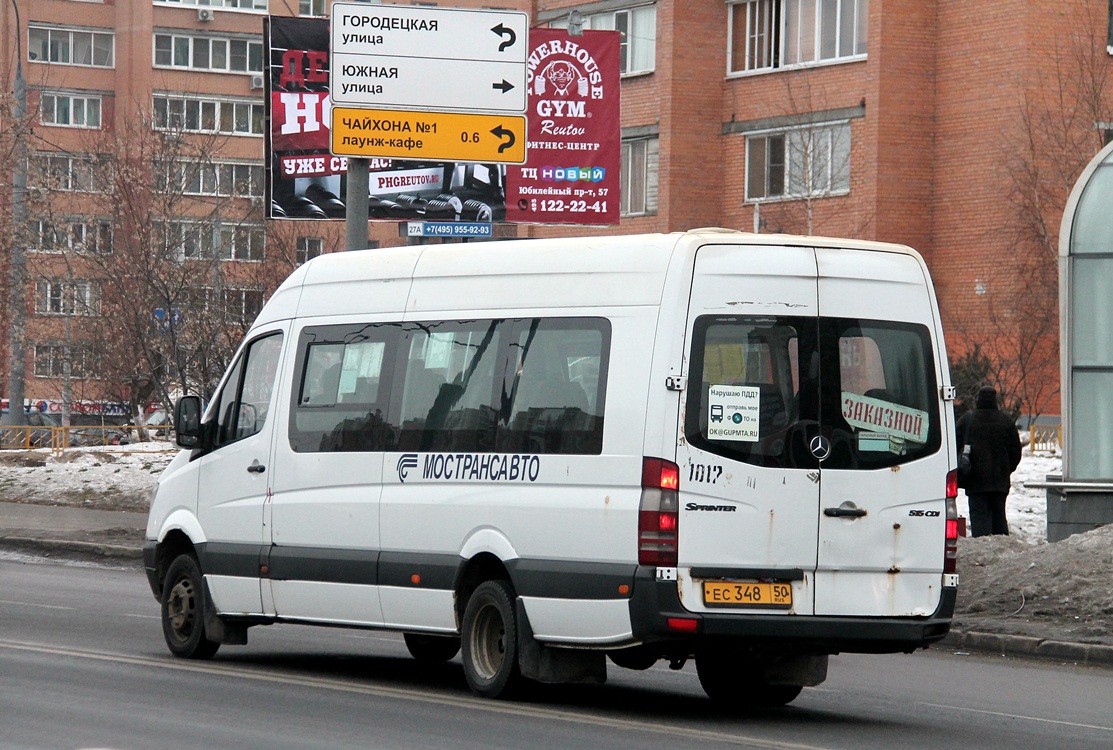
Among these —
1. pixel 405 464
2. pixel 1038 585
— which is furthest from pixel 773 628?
pixel 1038 585

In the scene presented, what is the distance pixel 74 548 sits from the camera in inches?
909

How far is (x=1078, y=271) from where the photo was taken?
21.2m

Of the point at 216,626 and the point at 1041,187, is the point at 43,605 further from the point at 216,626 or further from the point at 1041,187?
the point at 1041,187

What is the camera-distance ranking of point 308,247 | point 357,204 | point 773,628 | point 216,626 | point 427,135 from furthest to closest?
1. point 308,247
2. point 427,135
3. point 357,204
4. point 216,626
5. point 773,628

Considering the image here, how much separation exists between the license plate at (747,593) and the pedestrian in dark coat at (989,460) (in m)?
9.58

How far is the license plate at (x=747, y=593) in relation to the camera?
9.56m

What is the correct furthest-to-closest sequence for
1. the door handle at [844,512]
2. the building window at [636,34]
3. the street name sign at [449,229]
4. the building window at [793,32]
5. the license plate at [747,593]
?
the building window at [636,34] → the building window at [793,32] → the street name sign at [449,229] → the door handle at [844,512] → the license plate at [747,593]

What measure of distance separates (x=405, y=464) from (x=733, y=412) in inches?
84.5

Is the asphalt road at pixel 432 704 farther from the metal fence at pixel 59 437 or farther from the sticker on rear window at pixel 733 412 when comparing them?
the metal fence at pixel 59 437

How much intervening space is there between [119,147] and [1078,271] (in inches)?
718

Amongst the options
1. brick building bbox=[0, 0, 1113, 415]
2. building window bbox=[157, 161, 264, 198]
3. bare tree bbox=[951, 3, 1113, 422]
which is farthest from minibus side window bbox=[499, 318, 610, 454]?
bare tree bbox=[951, 3, 1113, 422]

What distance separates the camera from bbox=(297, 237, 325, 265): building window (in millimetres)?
39991

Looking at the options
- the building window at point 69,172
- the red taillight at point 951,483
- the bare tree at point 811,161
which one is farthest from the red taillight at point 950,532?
the bare tree at point 811,161

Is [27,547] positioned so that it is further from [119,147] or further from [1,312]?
[1,312]
